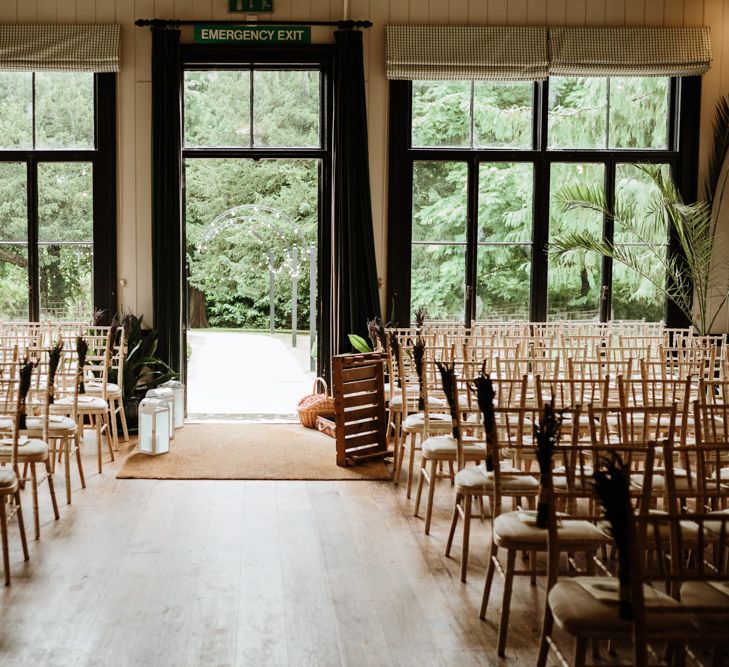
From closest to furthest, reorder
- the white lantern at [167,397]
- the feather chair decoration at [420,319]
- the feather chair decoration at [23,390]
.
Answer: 1. the feather chair decoration at [23,390]
2. the white lantern at [167,397]
3. the feather chair decoration at [420,319]

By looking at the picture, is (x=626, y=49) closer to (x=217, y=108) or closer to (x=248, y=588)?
(x=217, y=108)

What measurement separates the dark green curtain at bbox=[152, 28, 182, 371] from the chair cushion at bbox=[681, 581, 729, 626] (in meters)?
6.53

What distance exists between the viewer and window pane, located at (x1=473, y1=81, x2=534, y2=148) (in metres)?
9.01

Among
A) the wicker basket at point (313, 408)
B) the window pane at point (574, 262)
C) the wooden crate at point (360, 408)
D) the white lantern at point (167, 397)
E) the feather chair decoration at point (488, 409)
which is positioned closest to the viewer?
the feather chair decoration at point (488, 409)

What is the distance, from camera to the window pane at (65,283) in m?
9.01

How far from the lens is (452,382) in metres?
4.52

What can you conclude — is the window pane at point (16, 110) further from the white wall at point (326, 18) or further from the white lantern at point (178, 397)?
the white lantern at point (178, 397)

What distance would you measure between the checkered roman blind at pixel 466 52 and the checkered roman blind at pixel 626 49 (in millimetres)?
231

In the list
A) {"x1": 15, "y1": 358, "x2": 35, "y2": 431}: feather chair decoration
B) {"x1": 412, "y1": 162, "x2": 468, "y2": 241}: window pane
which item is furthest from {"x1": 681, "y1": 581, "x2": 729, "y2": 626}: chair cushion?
{"x1": 412, "y1": 162, "x2": 468, "y2": 241}: window pane

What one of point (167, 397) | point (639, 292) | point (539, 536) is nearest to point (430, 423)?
Result: point (539, 536)

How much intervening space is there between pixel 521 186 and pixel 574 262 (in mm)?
969

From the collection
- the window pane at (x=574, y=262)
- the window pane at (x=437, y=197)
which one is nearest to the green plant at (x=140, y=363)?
the window pane at (x=437, y=197)

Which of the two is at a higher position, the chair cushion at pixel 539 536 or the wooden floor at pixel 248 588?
the chair cushion at pixel 539 536

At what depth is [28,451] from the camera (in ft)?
16.0
